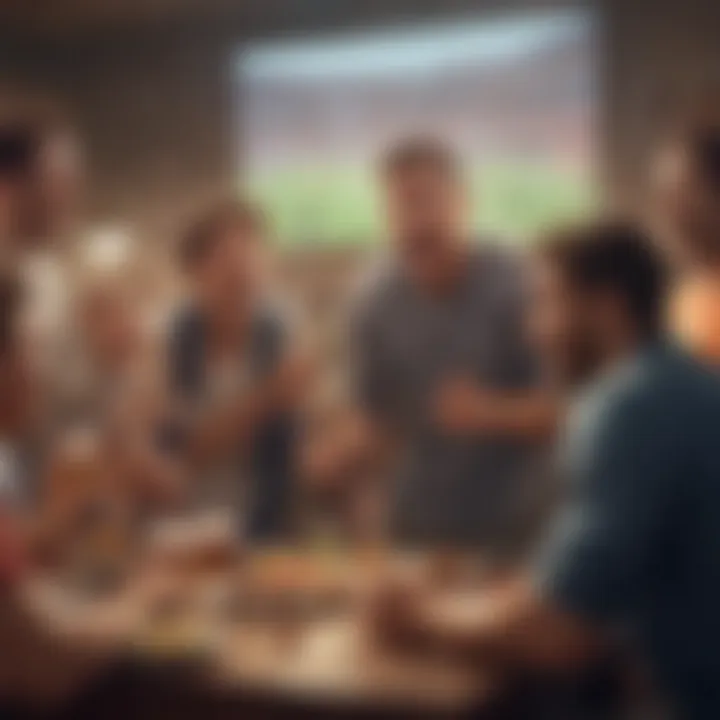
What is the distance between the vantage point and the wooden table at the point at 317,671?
34.3 inches

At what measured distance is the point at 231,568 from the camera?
0.93m

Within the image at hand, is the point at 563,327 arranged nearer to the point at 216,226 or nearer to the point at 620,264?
the point at 620,264

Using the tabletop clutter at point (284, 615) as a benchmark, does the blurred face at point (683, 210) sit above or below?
above

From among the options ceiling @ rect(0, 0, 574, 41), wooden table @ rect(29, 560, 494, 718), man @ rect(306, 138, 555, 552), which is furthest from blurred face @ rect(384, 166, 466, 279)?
wooden table @ rect(29, 560, 494, 718)

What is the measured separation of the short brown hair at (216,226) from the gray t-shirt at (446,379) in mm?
101

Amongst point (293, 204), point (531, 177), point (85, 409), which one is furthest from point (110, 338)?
point (531, 177)

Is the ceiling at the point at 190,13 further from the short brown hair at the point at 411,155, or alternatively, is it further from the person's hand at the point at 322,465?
the person's hand at the point at 322,465

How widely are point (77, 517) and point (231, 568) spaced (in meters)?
0.13

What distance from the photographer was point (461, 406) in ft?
2.91

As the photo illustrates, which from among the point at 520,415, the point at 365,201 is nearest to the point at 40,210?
the point at 365,201

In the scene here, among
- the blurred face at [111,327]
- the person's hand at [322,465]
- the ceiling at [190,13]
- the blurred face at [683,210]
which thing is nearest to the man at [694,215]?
the blurred face at [683,210]

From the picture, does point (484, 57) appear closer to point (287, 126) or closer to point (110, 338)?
point (287, 126)

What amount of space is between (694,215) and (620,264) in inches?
2.1

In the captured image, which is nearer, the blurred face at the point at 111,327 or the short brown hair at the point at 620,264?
the short brown hair at the point at 620,264
